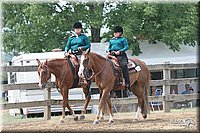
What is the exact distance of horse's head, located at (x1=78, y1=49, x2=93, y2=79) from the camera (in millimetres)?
8469

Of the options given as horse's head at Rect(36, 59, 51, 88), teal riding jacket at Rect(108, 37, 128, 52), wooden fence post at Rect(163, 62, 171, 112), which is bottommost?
wooden fence post at Rect(163, 62, 171, 112)

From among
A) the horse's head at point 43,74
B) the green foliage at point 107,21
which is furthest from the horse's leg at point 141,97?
the green foliage at point 107,21

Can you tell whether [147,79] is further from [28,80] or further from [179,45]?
[179,45]

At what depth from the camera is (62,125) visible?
886 cm

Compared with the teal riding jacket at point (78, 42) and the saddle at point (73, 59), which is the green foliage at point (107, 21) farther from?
the saddle at point (73, 59)

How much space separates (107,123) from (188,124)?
1786mm

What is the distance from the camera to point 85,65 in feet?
28.2

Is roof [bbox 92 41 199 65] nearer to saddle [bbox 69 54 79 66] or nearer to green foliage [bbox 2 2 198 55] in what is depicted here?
green foliage [bbox 2 2 198 55]

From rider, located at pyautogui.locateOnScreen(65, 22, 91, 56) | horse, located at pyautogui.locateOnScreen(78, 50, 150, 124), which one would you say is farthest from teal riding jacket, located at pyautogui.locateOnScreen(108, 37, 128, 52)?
rider, located at pyautogui.locateOnScreen(65, 22, 91, 56)

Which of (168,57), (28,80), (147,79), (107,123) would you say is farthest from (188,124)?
(168,57)

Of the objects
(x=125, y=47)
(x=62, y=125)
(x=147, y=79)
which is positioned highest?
(x=125, y=47)

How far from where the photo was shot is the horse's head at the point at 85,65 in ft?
27.8

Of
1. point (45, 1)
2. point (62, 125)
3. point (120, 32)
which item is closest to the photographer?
point (62, 125)

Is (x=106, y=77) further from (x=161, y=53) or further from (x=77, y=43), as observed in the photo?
(x=161, y=53)
